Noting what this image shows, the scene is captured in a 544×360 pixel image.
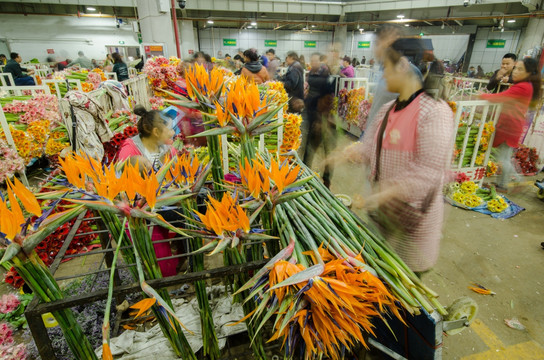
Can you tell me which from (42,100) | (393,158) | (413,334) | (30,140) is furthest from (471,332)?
(42,100)

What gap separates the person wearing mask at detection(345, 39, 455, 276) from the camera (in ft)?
4.29

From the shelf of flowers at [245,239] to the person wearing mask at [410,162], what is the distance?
1.10 ft

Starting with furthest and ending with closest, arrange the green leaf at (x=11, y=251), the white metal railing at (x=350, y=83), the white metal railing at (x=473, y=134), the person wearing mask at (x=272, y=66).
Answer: the person wearing mask at (x=272, y=66) → the white metal railing at (x=350, y=83) → the white metal railing at (x=473, y=134) → the green leaf at (x=11, y=251)

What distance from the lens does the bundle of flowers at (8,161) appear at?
3436 millimetres

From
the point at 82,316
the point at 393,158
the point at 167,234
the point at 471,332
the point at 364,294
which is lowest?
the point at 471,332

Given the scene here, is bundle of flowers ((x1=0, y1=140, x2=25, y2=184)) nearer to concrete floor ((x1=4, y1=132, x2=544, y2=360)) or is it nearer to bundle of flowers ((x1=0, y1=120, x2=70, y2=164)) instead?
bundle of flowers ((x1=0, y1=120, x2=70, y2=164))

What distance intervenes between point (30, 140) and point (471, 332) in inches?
207

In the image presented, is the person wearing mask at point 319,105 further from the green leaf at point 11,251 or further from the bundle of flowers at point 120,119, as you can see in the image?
the green leaf at point 11,251

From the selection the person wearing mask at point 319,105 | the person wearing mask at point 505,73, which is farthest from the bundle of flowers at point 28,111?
the person wearing mask at point 505,73

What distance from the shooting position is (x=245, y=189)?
1022 mm

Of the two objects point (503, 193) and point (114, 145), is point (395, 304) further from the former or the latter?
point (503, 193)

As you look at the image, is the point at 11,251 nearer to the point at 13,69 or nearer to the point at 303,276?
the point at 303,276

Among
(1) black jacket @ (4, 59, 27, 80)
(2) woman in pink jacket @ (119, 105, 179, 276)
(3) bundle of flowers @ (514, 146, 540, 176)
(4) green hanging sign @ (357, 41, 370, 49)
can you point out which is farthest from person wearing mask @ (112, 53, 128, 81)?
(4) green hanging sign @ (357, 41, 370, 49)

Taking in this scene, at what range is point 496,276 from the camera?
2676mm
